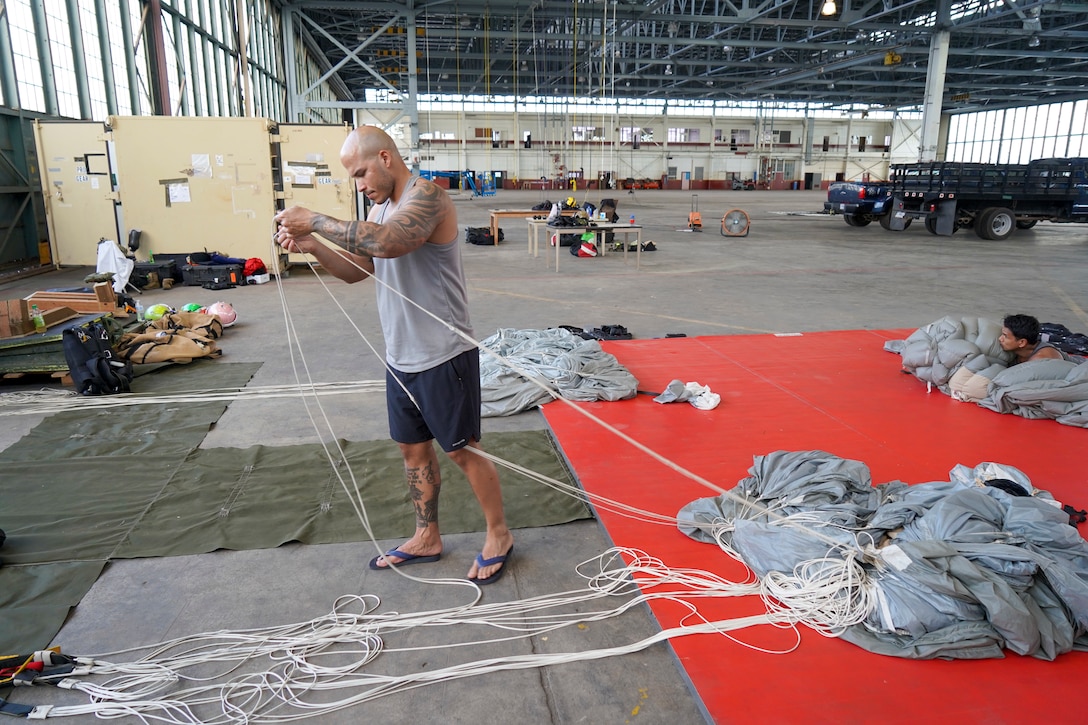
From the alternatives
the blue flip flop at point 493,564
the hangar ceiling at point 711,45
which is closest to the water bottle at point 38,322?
the blue flip flop at point 493,564

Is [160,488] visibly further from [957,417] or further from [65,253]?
[65,253]


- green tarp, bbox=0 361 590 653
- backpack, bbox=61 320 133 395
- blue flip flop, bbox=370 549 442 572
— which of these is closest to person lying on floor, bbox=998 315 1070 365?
green tarp, bbox=0 361 590 653

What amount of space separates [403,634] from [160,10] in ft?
60.0

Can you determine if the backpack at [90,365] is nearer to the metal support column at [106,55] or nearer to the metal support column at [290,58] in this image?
the metal support column at [106,55]

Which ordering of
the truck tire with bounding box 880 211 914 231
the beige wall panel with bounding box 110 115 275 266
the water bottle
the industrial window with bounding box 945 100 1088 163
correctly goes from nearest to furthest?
the water bottle < the beige wall panel with bounding box 110 115 275 266 < the truck tire with bounding box 880 211 914 231 < the industrial window with bounding box 945 100 1088 163

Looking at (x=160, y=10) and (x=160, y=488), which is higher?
(x=160, y=10)

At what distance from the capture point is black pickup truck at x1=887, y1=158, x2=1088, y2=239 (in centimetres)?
1797

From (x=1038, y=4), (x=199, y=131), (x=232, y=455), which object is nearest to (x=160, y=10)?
(x=199, y=131)

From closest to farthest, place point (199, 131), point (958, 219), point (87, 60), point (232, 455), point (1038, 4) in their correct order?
point (232, 455) → point (199, 131) → point (87, 60) → point (958, 219) → point (1038, 4)

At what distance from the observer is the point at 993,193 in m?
18.2

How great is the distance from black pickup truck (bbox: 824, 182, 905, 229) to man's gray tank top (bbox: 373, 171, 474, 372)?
20.6 metres

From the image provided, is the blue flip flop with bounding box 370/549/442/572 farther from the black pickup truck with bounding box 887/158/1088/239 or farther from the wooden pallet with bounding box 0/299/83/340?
the black pickup truck with bounding box 887/158/1088/239

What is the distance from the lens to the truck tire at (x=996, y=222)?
60.3 feet

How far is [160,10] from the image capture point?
16094 millimetres
